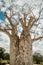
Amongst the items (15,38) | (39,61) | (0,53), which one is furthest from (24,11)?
(0,53)

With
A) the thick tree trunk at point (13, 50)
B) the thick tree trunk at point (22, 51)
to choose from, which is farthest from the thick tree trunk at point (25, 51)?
the thick tree trunk at point (13, 50)

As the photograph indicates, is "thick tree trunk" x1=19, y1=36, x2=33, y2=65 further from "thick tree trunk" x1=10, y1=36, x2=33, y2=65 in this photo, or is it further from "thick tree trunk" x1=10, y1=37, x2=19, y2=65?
"thick tree trunk" x1=10, y1=37, x2=19, y2=65

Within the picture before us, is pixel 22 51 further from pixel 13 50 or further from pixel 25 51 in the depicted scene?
pixel 13 50

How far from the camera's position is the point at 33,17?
6887 mm

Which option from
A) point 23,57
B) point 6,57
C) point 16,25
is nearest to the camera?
point 23,57

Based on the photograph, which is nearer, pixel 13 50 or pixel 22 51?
pixel 22 51

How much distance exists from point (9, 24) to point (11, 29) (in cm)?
24

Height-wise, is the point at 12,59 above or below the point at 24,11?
below

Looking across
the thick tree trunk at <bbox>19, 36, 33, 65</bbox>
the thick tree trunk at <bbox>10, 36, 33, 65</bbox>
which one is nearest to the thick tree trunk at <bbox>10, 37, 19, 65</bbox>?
the thick tree trunk at <bbox>10, 36, 33, 65</bbox>

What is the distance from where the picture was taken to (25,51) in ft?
21.4

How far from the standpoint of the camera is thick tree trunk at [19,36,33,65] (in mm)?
6504

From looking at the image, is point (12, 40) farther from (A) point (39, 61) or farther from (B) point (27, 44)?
(A) point (39, 61)

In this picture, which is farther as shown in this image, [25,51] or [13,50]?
[13,50]

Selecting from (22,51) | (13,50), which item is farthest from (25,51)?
(13,50)
